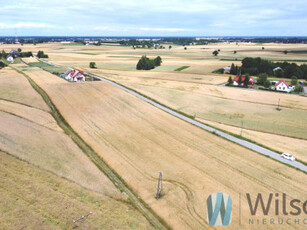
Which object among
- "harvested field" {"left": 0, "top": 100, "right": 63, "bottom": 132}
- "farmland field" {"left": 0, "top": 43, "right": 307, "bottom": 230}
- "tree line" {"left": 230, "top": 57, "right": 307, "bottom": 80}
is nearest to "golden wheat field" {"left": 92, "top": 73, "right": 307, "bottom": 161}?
"farmland field" {"left": 0, "top": 43, "right": 307, "bottom": 230}

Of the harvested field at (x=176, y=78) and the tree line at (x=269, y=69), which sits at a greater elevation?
the tree line at (x=269, y=69)

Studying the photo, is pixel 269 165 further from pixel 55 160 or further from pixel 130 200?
pixel 55 160

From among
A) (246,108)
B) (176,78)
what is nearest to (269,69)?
(176,78)

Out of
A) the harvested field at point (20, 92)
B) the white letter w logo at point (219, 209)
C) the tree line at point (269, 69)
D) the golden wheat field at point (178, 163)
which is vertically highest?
the tree line at point (269, 69)

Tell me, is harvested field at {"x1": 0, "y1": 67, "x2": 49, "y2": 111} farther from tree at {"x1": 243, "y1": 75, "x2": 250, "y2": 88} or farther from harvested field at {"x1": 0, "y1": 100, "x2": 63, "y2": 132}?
tree at {"x1": 243, "y1": 75, "x2": 250, "y2": 88}

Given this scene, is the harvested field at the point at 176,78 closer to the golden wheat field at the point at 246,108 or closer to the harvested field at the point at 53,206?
the golden wheat field at the point at 246,108

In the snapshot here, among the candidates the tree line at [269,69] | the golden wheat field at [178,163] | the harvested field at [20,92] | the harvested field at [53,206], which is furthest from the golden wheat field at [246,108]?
the tree line at [269,69]

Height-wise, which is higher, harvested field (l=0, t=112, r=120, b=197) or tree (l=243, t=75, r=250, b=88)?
tree (l=243, t=75, r=250, b=88)
